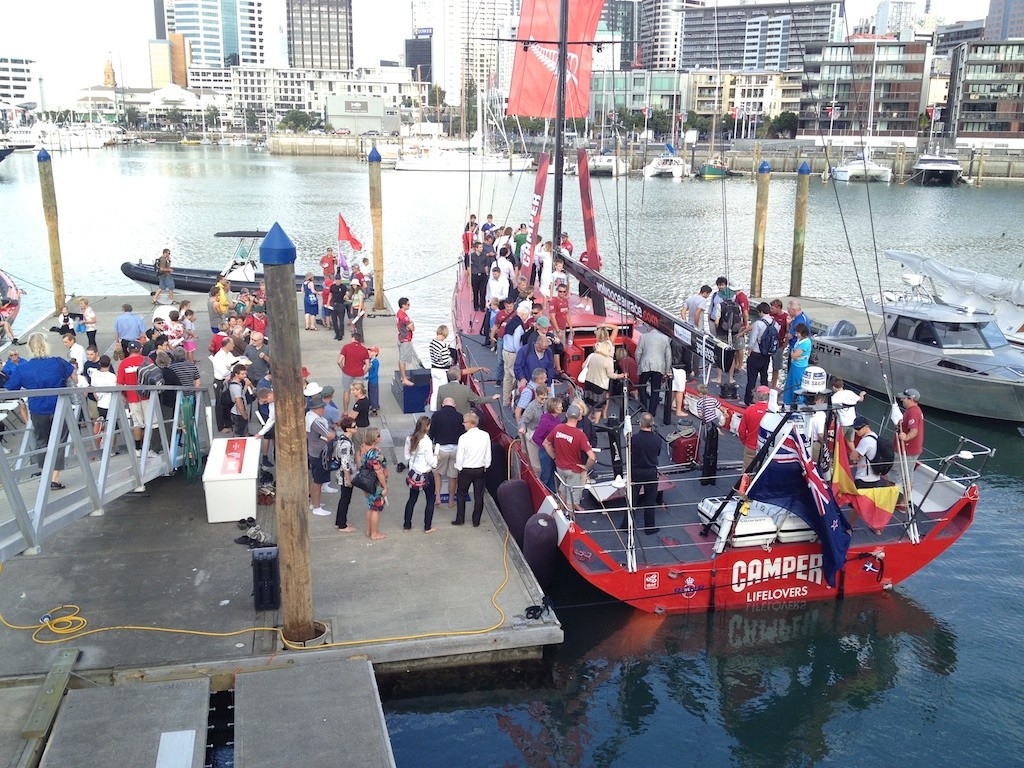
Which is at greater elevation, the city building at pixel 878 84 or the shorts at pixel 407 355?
the city building at pixel 878 84

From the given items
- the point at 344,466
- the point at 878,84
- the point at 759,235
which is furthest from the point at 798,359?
the point at 878,84

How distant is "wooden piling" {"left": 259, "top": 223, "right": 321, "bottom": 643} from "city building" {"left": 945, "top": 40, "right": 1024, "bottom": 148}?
343 feet

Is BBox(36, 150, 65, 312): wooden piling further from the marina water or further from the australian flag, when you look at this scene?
the australian flag

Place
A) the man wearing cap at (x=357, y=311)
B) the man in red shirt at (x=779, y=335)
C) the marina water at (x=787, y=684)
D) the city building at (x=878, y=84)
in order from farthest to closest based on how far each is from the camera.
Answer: the city building at (x=878, y=84), the man wearing cap at (x=357, y=311), the man in red shirt at (x=779, y=335), the marina water at (x=787, y=684)

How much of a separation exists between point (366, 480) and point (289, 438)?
2.46 m

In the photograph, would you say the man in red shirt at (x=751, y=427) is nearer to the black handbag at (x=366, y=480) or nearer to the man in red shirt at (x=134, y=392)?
the black handbag at (x=366, y=480)

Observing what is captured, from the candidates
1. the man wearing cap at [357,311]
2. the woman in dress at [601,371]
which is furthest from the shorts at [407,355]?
the woman in dress at [601,371]

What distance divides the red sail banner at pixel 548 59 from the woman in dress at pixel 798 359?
247 inches

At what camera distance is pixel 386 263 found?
136 feet

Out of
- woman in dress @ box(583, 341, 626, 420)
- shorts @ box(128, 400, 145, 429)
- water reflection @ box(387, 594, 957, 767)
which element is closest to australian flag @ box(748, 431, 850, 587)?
water reflection @ box(387, 594, 957, 767)

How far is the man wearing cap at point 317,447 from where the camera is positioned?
36.6 ft

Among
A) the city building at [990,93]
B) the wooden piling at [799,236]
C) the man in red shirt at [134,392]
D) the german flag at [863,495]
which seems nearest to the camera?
the german flag at [863,495]

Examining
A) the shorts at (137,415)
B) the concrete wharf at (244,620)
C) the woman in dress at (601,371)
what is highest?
the woman in dress at (601,371)

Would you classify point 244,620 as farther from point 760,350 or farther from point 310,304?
point 310,304
